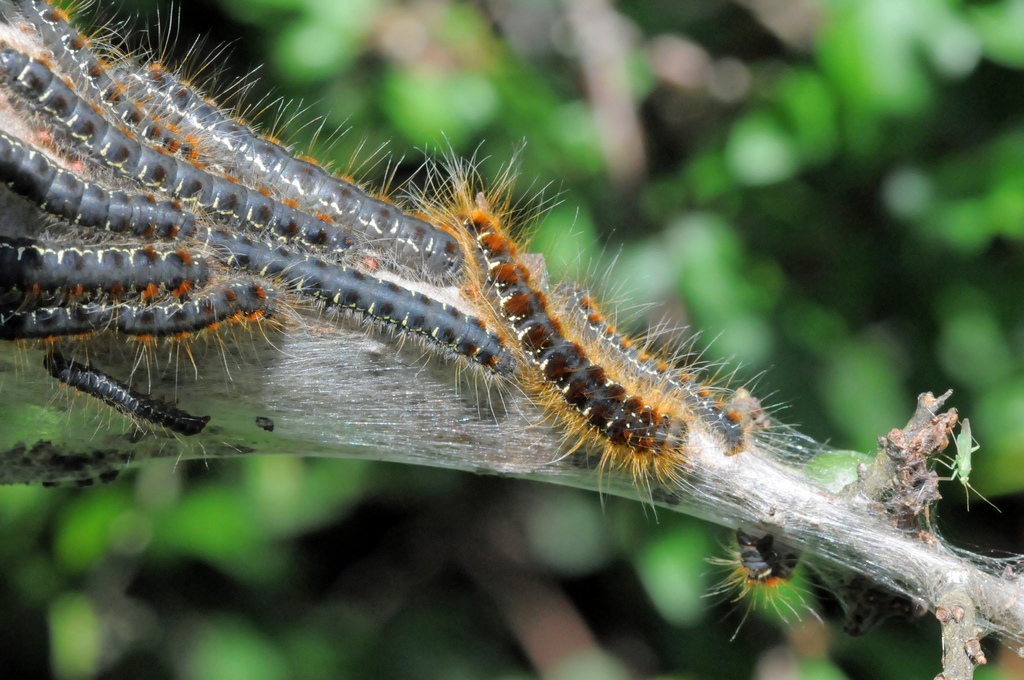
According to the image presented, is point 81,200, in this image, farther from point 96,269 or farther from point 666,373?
point 666,373

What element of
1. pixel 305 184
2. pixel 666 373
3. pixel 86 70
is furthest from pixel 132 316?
pixel 666 373

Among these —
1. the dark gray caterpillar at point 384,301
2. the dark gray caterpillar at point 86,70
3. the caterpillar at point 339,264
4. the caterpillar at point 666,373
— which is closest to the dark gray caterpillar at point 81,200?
the caterpillar at point 339,264

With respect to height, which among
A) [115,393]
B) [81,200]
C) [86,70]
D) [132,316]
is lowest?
[115,393]

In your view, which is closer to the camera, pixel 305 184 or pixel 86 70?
pixel 86 70

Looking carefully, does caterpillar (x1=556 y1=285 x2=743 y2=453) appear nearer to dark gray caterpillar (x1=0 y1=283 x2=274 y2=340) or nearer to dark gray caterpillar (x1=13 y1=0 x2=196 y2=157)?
dark gray caterpillar (x1=0 y1=283 x2=274 y2=340)

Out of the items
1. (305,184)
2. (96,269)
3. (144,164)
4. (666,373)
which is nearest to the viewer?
(96,269)

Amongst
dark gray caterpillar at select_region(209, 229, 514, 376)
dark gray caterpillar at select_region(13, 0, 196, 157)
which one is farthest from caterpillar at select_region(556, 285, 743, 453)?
dark gray caterpillar at select_region(13, 0, 196, 157)
